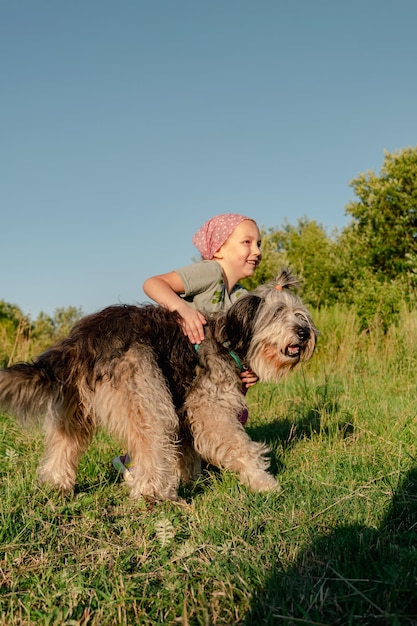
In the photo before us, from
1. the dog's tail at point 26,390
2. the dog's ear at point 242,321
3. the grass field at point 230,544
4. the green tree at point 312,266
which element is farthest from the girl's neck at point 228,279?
the green tree at point 312,266

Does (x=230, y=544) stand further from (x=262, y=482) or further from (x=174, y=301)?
(x=174, y=301)

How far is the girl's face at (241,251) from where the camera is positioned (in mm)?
5371

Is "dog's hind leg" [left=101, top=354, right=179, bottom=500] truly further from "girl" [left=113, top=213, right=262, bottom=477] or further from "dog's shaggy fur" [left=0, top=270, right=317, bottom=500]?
"girl" [left=113, top=213, right=262, bottom=477]

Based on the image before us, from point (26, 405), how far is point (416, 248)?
646 inches

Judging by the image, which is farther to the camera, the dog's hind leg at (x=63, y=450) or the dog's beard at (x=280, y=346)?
the dog's beard at (x=280, y=346)

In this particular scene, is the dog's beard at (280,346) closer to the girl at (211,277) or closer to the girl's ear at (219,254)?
the girl at (211,277)

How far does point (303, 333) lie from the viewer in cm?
464

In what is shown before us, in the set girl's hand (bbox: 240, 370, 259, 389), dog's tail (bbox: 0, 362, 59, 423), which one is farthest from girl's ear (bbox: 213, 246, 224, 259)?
dog's tail (bbox: 0, 362, 59, 423)

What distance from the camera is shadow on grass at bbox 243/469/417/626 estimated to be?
7.36ft

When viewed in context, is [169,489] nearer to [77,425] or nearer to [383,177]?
[77,425]

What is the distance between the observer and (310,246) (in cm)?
2656

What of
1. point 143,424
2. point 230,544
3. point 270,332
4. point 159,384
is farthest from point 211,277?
point 230,544

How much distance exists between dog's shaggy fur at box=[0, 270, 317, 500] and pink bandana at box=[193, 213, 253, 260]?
0.75 meters

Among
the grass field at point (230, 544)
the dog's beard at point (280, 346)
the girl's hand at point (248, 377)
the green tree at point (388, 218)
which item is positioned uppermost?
the green tree at point (388, 218)
